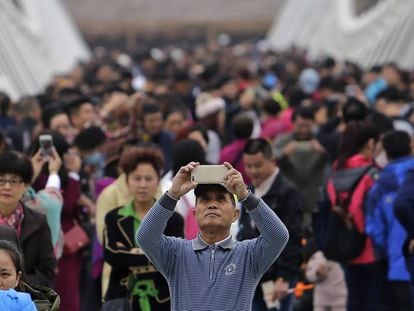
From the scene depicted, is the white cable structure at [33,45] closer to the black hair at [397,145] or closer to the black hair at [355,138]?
the black hair at [355,138]

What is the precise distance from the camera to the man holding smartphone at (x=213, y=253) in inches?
245

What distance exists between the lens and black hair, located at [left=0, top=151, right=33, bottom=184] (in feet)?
25.3

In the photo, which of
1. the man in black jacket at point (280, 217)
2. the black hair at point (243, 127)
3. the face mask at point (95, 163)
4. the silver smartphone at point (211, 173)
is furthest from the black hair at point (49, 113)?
the silver smartphone at point (211, 173)

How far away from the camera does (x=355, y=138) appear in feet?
32.3

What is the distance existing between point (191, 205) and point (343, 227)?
1.32m

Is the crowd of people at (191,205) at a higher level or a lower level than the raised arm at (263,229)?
higher

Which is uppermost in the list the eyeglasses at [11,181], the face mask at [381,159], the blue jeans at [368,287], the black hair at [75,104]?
the black hair at [75,104]

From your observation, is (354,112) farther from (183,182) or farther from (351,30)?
(351,30)

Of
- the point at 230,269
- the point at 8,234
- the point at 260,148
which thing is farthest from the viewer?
the point at 260,148

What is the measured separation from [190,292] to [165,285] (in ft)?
5.01

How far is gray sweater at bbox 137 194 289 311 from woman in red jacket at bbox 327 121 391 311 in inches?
131

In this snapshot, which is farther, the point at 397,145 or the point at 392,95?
the point at 392,95

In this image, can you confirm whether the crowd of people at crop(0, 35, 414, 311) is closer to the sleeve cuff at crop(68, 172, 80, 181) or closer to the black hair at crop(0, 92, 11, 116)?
the sleeve cuff at crop(68, 172, 80, 181)

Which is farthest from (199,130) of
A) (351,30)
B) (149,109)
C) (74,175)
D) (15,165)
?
(351,30)
